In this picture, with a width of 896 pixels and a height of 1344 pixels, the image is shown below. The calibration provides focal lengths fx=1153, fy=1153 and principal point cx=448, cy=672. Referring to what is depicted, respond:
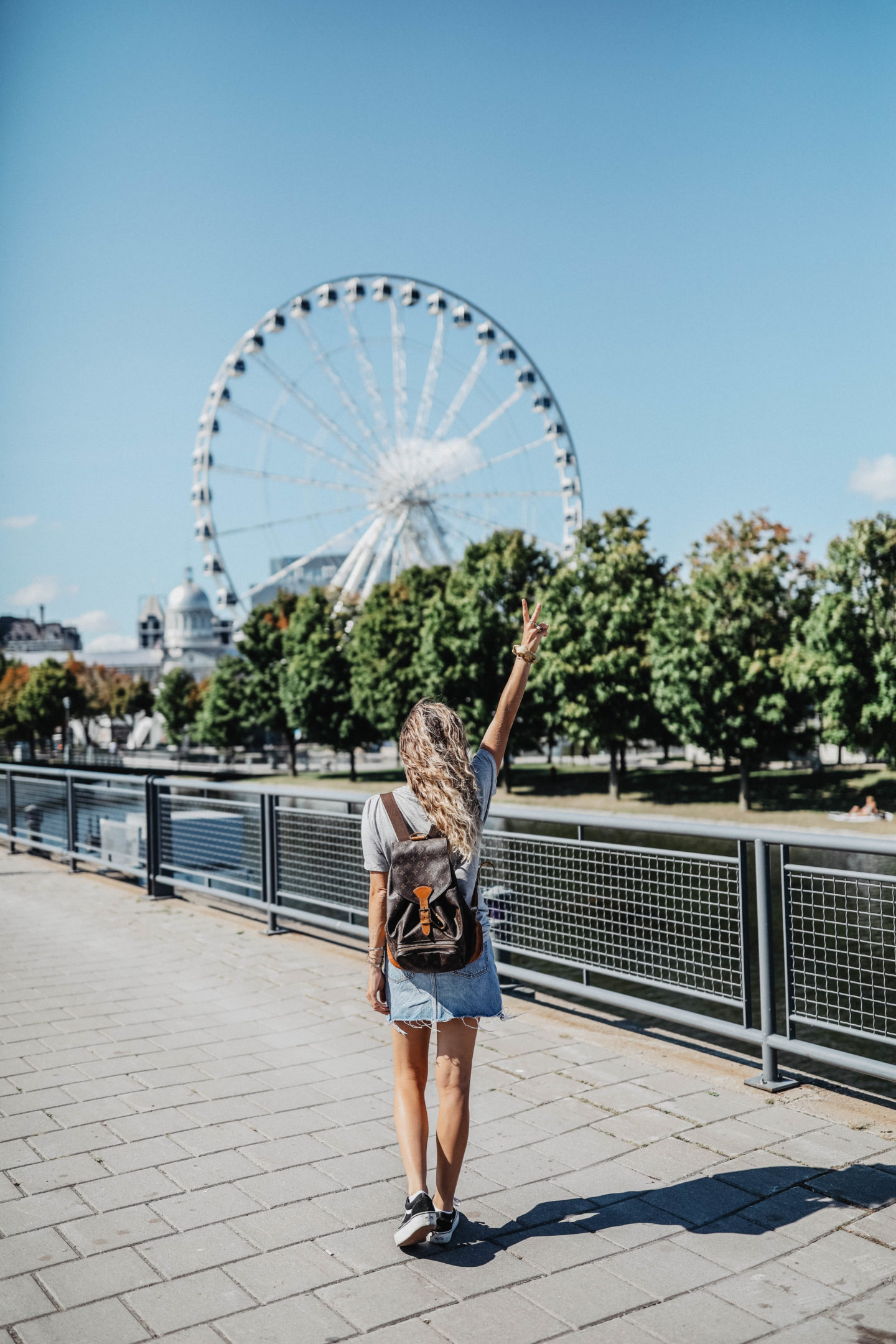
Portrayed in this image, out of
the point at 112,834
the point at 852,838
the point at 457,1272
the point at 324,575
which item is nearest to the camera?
the point at 457,1272

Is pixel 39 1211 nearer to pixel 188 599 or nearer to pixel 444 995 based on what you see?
pixel 444 995

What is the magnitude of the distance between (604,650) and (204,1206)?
36785 mm

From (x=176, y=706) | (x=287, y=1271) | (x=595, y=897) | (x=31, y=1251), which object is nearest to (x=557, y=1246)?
(x=287, y=1271)

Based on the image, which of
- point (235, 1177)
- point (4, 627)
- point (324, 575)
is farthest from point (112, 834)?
point (4, 627)

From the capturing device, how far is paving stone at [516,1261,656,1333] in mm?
3193

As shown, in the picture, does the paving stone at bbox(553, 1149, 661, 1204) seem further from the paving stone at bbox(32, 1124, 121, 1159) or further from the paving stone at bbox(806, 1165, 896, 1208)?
the paving stone at bbox(32, 1124, 121, 1159)

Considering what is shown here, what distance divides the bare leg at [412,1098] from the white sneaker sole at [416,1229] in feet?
0.27

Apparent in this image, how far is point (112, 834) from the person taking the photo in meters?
12.7

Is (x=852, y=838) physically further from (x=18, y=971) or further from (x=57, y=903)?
(x=57, y=903)

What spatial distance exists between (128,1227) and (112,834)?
30.1ft

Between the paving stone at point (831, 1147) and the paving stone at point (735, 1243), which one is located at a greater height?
the paving stone at point (735, 1243)

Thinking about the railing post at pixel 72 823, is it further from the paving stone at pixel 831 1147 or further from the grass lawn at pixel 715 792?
the grass lawn at pixel 715 792

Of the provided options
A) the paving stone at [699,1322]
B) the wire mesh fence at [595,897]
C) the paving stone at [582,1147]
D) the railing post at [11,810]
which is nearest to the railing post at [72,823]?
the railing post at [11,810]

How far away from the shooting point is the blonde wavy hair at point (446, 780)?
3422 mm
